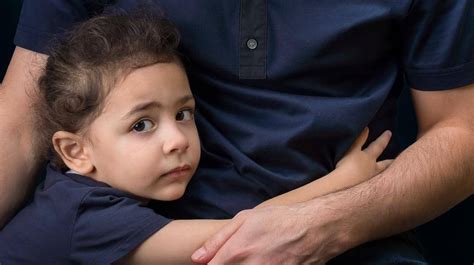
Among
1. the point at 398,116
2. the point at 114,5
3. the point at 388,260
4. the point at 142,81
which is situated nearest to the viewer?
the point at 142,81

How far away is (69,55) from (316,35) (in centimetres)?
45

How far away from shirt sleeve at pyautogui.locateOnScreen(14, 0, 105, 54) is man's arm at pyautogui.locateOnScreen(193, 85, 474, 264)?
53 centimetres

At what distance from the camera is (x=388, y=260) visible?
1.40 metres

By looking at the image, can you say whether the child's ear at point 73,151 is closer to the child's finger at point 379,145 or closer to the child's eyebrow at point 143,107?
the child's eyebrow at point 143,107

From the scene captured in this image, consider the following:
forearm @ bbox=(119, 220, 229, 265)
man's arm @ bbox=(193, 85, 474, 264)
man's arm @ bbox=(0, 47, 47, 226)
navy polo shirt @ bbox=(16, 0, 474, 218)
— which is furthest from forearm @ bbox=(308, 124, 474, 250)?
man's arm @ bbox=(0, 47, 47, 226)

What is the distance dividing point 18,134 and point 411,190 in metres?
0.76

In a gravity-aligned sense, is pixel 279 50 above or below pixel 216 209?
above

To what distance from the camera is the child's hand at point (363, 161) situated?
55.9 inches

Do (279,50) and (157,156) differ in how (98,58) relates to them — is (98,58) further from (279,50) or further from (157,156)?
(279,50)

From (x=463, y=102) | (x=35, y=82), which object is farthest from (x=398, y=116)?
(x=35, y=82)

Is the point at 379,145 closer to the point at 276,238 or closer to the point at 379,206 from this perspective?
the point at 379,206

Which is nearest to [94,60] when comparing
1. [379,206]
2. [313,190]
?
[313,190]

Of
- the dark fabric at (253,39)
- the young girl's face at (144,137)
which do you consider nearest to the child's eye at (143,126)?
the young girl's face at (144,137)

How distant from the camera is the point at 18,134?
4.86 ft
